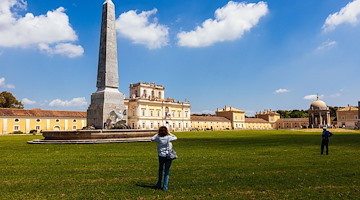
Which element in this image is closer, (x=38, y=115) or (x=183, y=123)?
(x=38, y=115)

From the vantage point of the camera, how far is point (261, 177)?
6805mm

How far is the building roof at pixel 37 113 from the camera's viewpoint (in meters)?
48.5

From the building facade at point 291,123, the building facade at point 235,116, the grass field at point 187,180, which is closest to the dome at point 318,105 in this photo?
the building facade at point 291,123

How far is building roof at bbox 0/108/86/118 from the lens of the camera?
4846 centimetres

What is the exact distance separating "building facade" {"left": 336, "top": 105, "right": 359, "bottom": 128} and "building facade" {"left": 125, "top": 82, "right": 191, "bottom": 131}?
55.4m

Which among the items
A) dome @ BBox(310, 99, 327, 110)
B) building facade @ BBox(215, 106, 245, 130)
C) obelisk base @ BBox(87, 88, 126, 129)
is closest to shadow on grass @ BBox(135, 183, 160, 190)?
obelisk base @ BBox(87, 88, 126, 129)

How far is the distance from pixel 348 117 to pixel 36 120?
94399 mm

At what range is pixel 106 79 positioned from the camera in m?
21.4

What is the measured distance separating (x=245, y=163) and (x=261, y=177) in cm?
224

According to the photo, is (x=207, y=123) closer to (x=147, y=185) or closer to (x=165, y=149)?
(x=147, y=185)

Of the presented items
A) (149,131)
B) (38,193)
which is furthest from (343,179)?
(149,131)

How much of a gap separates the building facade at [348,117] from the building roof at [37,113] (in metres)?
84.8

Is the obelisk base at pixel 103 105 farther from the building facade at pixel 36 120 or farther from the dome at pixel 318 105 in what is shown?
the dome at pixel 318 105

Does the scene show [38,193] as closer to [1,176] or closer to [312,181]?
[1,176]
